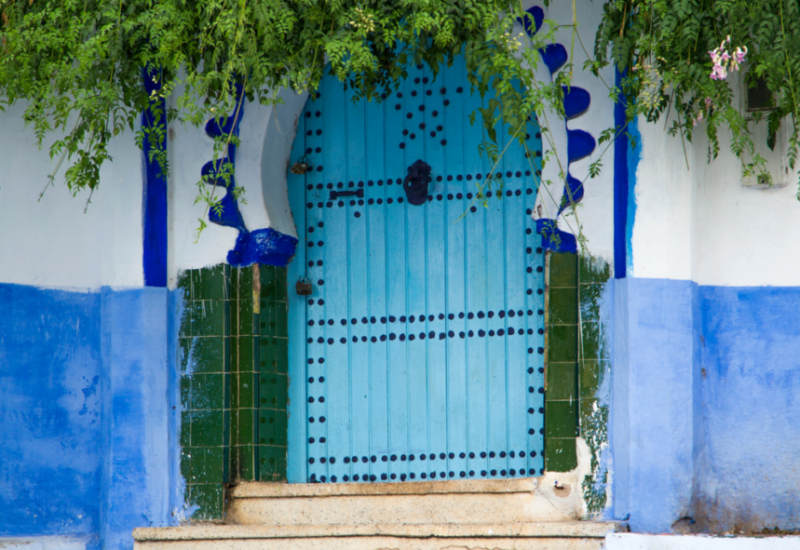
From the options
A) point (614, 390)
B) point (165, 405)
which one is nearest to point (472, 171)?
point (614, 390)

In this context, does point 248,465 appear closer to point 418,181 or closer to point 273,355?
point 273,355

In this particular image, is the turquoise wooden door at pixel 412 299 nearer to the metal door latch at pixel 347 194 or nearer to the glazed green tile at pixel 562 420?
the metal door latch at pixel 347 194

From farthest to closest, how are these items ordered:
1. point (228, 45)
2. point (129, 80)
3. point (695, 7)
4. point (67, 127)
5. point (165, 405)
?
point (67, 127)
point (165, 405)
point (129, 80)
point (228, 45)
point (695, 7)

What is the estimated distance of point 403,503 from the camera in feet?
13.9

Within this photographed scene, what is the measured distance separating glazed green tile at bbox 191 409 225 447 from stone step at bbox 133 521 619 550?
0.41 metres

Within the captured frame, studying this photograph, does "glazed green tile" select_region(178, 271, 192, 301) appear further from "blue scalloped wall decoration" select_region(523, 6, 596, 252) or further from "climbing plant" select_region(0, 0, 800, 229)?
"blue scalloped wall decoration" select_region(523, 6, 596, 252)

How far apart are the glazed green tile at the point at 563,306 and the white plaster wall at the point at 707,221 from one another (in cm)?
33

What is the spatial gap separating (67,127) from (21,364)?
1.26 metres

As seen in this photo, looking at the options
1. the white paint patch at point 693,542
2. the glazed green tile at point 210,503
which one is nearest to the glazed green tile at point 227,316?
the glazed green tile at point 210,503

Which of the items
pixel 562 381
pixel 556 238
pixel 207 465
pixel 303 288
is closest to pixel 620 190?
pixel 556 238

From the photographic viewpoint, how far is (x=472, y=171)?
4414mm

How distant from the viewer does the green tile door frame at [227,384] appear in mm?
4246

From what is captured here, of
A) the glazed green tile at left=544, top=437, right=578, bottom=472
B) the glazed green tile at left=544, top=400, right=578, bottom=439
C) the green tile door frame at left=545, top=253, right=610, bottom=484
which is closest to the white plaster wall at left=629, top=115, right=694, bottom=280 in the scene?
the green tile door frame at left=545, top=253, right=610, bottom=484

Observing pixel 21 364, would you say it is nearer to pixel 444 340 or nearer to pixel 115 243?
pixel 115 243
